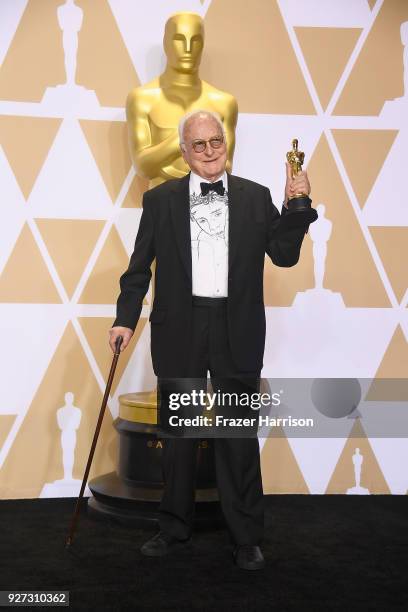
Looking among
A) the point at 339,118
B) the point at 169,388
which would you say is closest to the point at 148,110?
the point at 339,118

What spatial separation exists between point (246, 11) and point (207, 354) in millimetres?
1915

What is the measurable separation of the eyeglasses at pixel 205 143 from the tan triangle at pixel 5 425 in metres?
1.67

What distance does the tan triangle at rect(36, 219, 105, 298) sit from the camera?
3633 mm

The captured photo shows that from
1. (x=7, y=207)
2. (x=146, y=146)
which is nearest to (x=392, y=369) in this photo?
(x=146, y=146)

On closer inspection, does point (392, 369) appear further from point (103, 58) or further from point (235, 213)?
point (103, 58)

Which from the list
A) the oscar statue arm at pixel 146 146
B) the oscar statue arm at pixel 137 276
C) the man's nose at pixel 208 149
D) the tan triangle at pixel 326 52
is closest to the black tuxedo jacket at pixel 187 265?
the oscar statue arm at pixel 137 276

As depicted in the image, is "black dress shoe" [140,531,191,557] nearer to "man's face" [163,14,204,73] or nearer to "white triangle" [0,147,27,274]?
"white triangle" [0,147,27,274]

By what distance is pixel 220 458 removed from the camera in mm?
2592

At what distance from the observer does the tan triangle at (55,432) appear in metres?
3.61

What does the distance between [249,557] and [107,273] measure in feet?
5.27

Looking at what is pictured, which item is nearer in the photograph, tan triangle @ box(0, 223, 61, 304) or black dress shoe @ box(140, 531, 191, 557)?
black dress shoe @ box(140, 531, 191, 557)

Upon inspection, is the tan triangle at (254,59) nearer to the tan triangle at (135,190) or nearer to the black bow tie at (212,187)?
the tan triangle at (135,190)

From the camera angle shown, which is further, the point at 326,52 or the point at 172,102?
the point at 326,52

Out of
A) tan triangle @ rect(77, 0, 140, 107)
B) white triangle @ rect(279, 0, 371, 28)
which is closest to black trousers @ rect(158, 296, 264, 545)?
tan triangle @ rect(77, 0, 140, 107)
